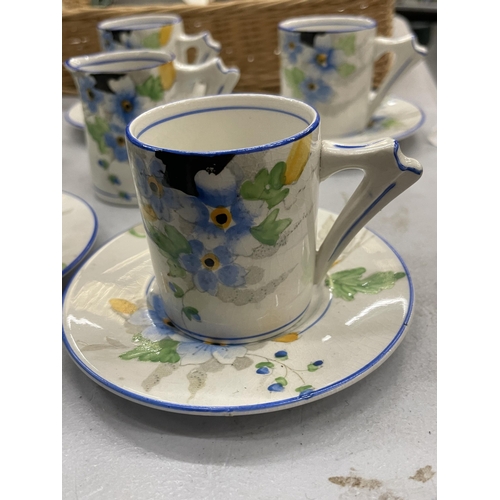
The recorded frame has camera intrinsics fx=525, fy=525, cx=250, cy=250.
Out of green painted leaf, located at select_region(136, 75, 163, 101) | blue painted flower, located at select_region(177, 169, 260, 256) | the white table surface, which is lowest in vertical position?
the white table surface

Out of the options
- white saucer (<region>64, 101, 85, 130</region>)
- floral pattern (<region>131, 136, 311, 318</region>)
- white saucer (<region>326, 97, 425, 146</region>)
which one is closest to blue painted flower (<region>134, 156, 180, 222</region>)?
floral pattern (<region>131, 136, 311, 318</region>)

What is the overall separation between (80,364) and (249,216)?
0.49 feet

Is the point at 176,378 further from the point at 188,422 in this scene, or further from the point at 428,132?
the point at 428,132

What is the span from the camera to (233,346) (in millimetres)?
375

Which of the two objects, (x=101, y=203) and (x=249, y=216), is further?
(x=101, y=203)

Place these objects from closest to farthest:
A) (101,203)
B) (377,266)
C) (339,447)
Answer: (339,447)
(377,266)
(101,203)

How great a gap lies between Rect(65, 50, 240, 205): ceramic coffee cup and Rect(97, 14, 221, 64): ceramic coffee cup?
9 cm

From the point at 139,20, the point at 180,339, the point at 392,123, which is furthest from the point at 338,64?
the point at 180,339

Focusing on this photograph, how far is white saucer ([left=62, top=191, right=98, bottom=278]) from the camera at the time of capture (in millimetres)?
484

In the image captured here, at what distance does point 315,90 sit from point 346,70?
45mm

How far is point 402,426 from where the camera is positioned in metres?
0.33

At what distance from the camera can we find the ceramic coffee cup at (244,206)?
323mm

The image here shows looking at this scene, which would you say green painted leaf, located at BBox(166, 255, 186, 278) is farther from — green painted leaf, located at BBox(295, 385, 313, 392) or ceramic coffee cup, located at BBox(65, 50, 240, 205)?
ceramic coffee cup, located at BBox(65, 50, 240, 205)

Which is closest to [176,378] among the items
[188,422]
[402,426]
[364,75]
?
[188,422]
